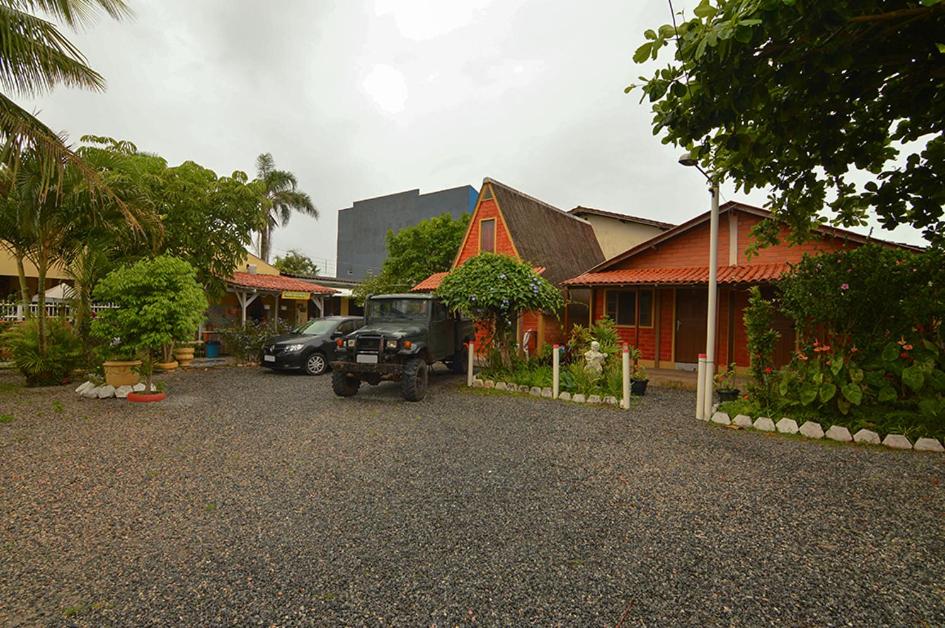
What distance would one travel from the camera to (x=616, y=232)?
2205 centimetres

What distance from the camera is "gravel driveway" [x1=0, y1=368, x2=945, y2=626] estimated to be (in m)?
2.43

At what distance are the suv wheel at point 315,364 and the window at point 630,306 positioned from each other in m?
8.08

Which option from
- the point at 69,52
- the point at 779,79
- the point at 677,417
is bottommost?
the point at 677,417

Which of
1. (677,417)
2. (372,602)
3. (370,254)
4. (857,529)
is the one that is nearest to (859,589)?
(857,529)

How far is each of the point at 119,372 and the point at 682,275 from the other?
41.1 ft

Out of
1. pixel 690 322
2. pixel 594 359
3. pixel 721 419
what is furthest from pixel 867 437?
pixel 690 322

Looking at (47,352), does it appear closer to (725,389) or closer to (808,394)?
(725,389)

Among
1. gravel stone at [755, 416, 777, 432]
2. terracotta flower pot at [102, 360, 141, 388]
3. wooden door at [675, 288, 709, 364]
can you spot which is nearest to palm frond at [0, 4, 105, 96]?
terracotta flower pot at [102, 360, 141, 388]

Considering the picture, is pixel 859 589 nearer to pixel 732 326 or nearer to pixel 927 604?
pixel 927 604

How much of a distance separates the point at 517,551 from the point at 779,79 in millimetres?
3671

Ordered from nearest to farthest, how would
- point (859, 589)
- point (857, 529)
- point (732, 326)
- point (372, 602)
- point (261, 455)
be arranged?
point (372, 602) < point (859, 589) < point (857, 529) < point (261, 455) < point (732, 326)

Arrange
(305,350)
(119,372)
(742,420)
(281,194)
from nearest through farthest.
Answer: (742,420) < (119,372) < (305,350) < (281,194)

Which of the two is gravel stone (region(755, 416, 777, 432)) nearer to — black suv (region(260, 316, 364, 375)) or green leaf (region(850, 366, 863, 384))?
green leaf (region(850, 366, 863, 384))

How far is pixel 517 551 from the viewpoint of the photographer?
2.99 metres
